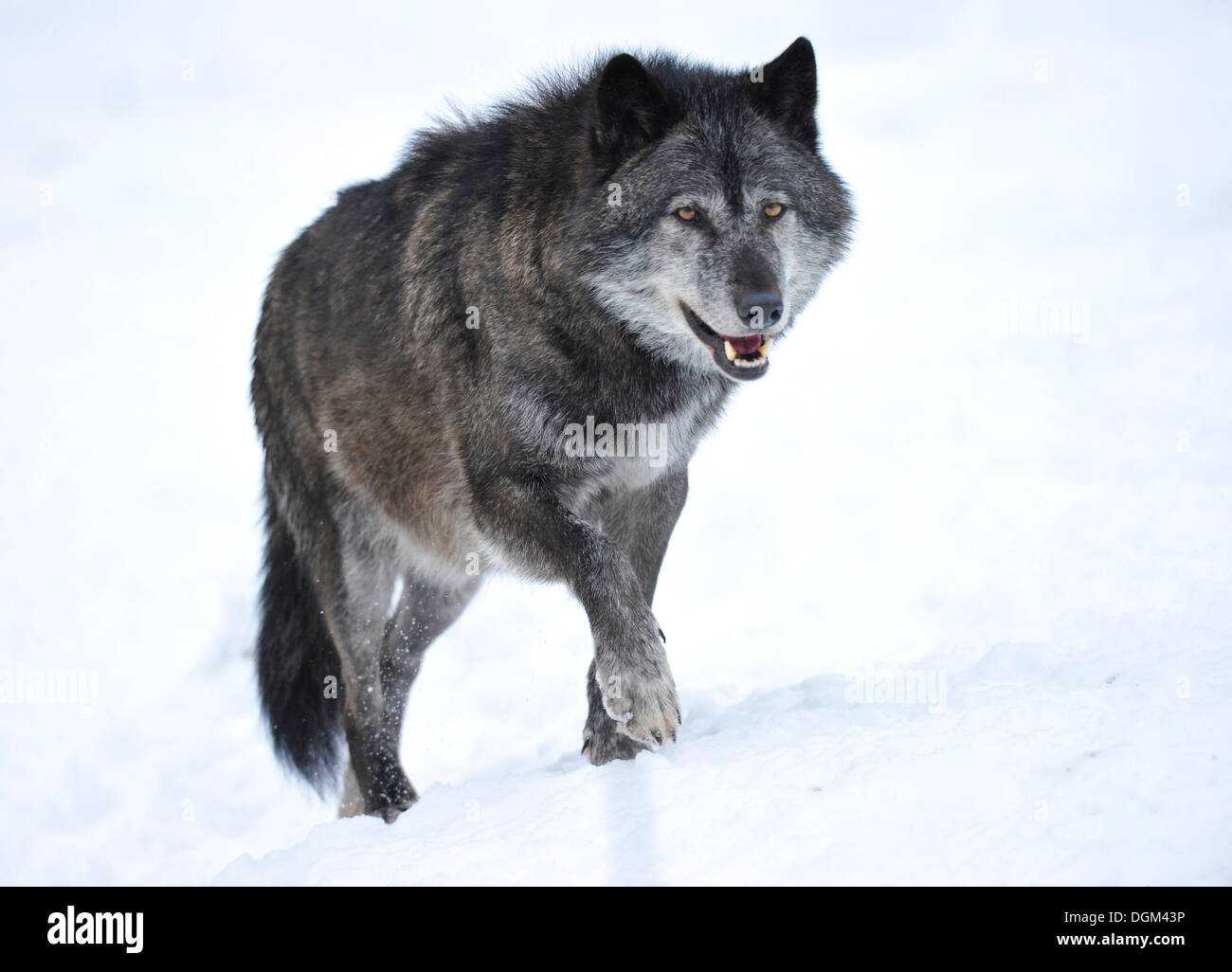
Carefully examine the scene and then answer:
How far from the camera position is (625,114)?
3371 mm

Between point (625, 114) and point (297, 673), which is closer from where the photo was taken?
point (625, 114)

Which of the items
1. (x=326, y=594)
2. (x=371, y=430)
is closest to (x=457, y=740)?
(x=326, y=594)

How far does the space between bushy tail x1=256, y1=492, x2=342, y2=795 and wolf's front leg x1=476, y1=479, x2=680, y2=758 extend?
1514 millimetres

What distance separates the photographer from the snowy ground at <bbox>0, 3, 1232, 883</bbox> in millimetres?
2760

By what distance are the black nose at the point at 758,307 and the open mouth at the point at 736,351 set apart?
7 centimetres

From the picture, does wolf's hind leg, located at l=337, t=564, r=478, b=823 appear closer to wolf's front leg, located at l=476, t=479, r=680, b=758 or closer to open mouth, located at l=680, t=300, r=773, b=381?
wolf's front leg, located at l=476, t=479, r=680, b=758

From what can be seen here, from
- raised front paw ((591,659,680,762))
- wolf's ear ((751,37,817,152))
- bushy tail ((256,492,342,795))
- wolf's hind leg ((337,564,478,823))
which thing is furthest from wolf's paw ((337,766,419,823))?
wolf's ear ((751,37,817,152))

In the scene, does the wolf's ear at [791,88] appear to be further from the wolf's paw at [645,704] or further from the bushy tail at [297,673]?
the bushy tail at [297,673]

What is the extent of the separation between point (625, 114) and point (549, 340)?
0.74 m

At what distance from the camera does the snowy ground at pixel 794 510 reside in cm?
276
